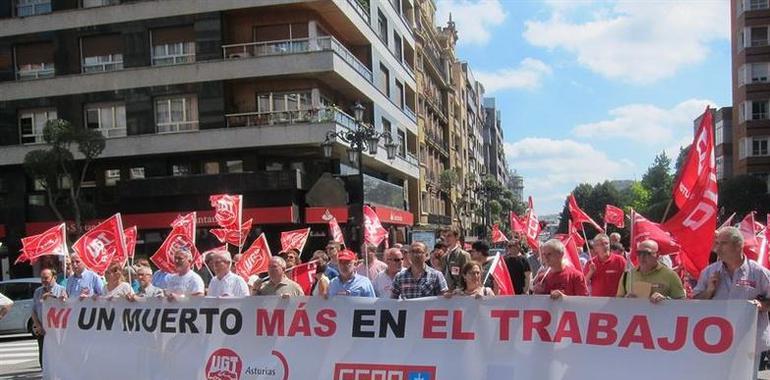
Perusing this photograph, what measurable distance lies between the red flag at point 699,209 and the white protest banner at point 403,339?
43.1 inches

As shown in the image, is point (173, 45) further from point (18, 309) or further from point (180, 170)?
point (18, 309)

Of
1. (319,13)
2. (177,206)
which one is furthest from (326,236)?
(319,13)

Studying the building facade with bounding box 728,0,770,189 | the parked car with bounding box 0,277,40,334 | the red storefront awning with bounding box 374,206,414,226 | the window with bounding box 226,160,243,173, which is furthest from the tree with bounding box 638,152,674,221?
the parked car with bounding box 0,277,40,334

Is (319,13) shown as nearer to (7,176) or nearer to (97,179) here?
(97,179)

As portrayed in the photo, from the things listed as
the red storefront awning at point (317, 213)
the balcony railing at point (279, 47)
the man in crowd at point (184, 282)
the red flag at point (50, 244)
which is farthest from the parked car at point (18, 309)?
the balcony railing at point (279, 47)

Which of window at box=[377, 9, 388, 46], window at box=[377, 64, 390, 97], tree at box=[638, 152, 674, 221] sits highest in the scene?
window at box=[377, 9, 388, 46]

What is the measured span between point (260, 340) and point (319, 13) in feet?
83.4

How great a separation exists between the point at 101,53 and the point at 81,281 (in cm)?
2448

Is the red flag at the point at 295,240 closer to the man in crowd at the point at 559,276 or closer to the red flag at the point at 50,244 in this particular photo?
the red flag at the point at 50,244

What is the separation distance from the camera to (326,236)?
29.9 meters

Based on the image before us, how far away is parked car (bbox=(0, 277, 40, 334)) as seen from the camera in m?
15.6

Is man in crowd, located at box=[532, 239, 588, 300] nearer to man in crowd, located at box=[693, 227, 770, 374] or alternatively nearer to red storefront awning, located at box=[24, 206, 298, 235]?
man in crowd, located at box=[693, 227, 770, 374]

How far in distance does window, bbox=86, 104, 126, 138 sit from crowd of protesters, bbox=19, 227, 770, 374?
71.0 feet

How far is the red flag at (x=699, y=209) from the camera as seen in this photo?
21.1 ft
